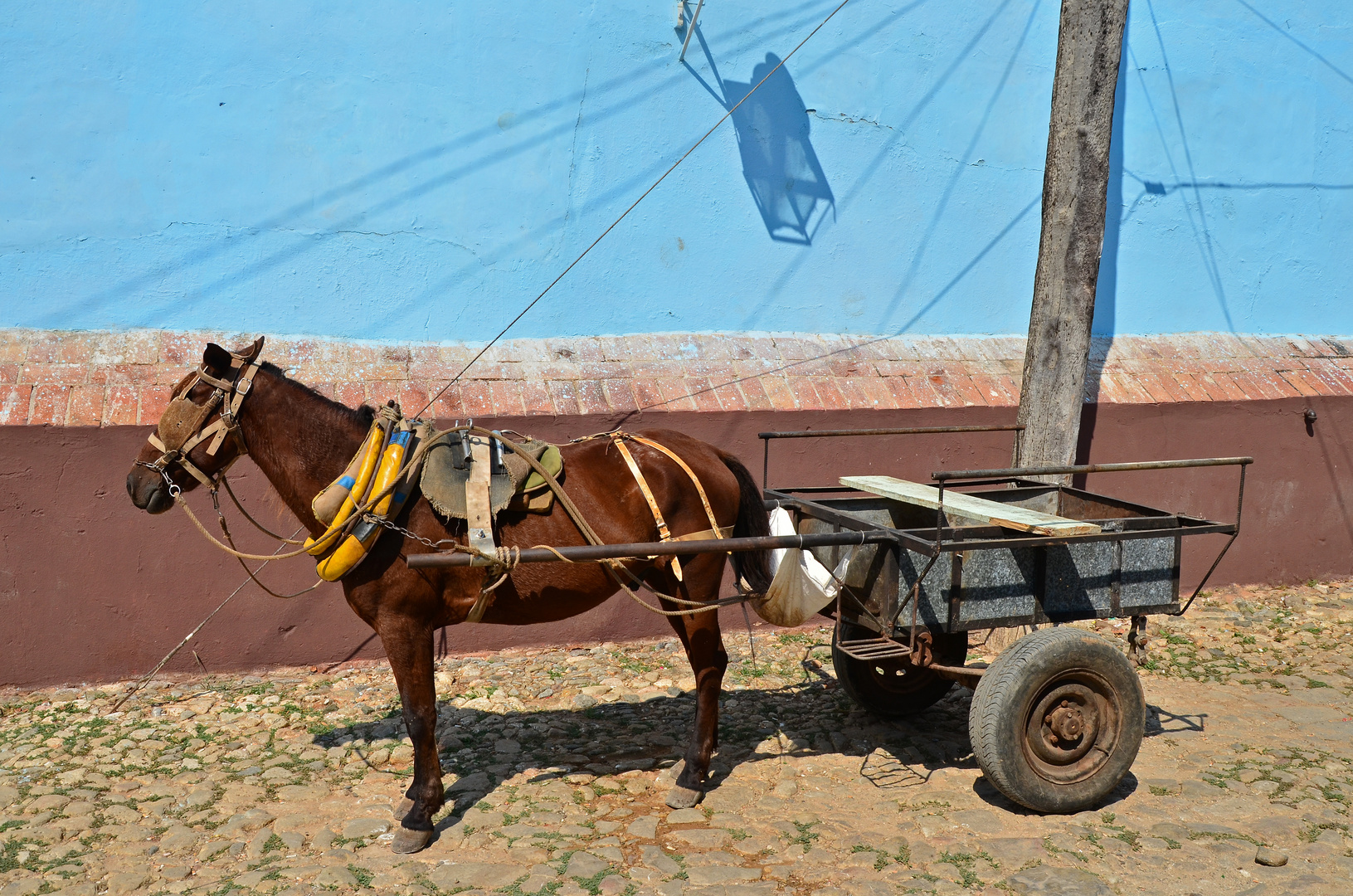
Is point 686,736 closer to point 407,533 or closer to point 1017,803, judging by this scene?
point 1017,803

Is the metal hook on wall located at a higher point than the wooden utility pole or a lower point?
higher

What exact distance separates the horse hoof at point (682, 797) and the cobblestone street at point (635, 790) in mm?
55

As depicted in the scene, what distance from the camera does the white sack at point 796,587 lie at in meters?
4.35

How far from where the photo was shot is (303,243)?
5879 mm

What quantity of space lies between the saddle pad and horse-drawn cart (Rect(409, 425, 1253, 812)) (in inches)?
12.0

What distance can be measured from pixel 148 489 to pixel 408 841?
1.71m

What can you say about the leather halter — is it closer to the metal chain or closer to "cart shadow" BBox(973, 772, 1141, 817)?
the metal chain

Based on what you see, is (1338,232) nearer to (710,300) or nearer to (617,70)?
(710,300)

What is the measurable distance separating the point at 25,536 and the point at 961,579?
474 centimetres

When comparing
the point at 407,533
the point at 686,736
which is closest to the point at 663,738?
the point at 686,736

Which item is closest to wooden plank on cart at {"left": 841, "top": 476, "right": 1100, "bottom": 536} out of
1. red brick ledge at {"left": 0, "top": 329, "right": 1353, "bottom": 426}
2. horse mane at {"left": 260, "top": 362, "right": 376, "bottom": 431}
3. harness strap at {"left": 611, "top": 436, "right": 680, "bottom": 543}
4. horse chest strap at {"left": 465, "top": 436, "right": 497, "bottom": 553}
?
harness strap at {"left": 611, "top": 436, "right": 680, "bottom": 543}

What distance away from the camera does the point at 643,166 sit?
6.46 meters

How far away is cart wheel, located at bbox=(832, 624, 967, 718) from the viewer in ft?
16.5

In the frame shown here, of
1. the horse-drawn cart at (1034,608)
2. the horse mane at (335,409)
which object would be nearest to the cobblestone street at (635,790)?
the horse-drawn cart at (1034,608)
